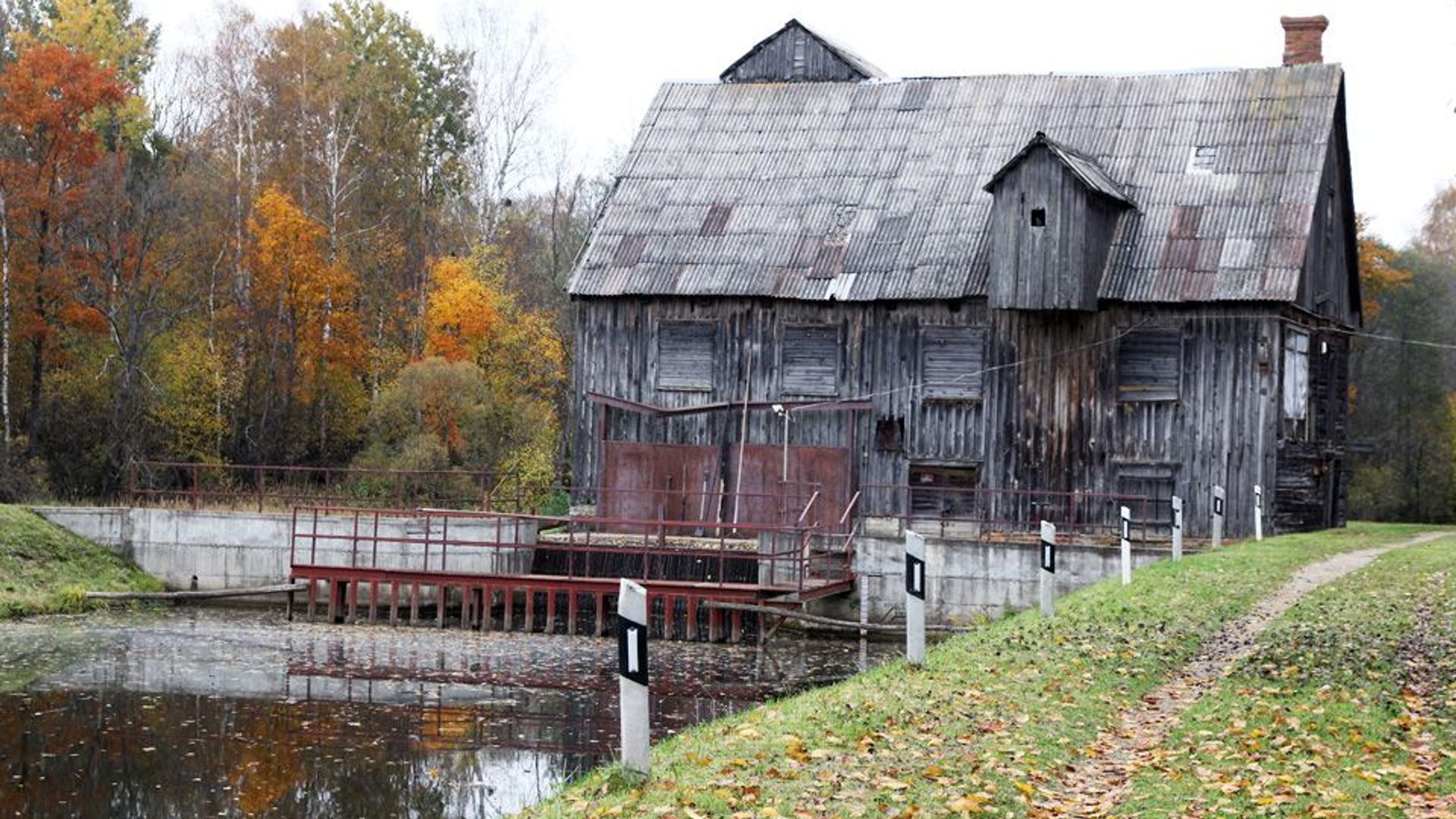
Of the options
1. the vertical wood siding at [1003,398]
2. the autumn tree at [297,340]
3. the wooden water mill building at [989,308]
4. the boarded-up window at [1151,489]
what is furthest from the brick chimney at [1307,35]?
the autumn tree at [297,340]

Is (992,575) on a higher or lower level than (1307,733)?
higher

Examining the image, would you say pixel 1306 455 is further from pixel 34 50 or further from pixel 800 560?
pixel 34 50

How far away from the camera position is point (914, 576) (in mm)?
17516

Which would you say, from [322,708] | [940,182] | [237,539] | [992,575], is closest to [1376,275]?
[940,182]

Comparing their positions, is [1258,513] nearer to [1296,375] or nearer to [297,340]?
[1296,375]

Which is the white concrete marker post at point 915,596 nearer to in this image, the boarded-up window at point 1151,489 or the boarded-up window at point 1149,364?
the boarded-up window at point 1151,489

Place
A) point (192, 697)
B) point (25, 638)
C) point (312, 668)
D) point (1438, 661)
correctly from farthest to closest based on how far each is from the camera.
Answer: point (25, 638)
point (312, 668)
point (192, 697)
point (1438, 661)

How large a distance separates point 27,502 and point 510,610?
15.1 m

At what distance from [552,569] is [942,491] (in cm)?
813

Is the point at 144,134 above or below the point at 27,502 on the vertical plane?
above

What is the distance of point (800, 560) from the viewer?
32.1 m

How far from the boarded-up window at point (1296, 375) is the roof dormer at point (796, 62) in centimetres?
1240

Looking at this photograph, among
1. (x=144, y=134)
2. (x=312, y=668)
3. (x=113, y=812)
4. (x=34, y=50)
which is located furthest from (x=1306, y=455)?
(x=144, y=134)

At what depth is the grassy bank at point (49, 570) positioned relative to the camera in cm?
3328
